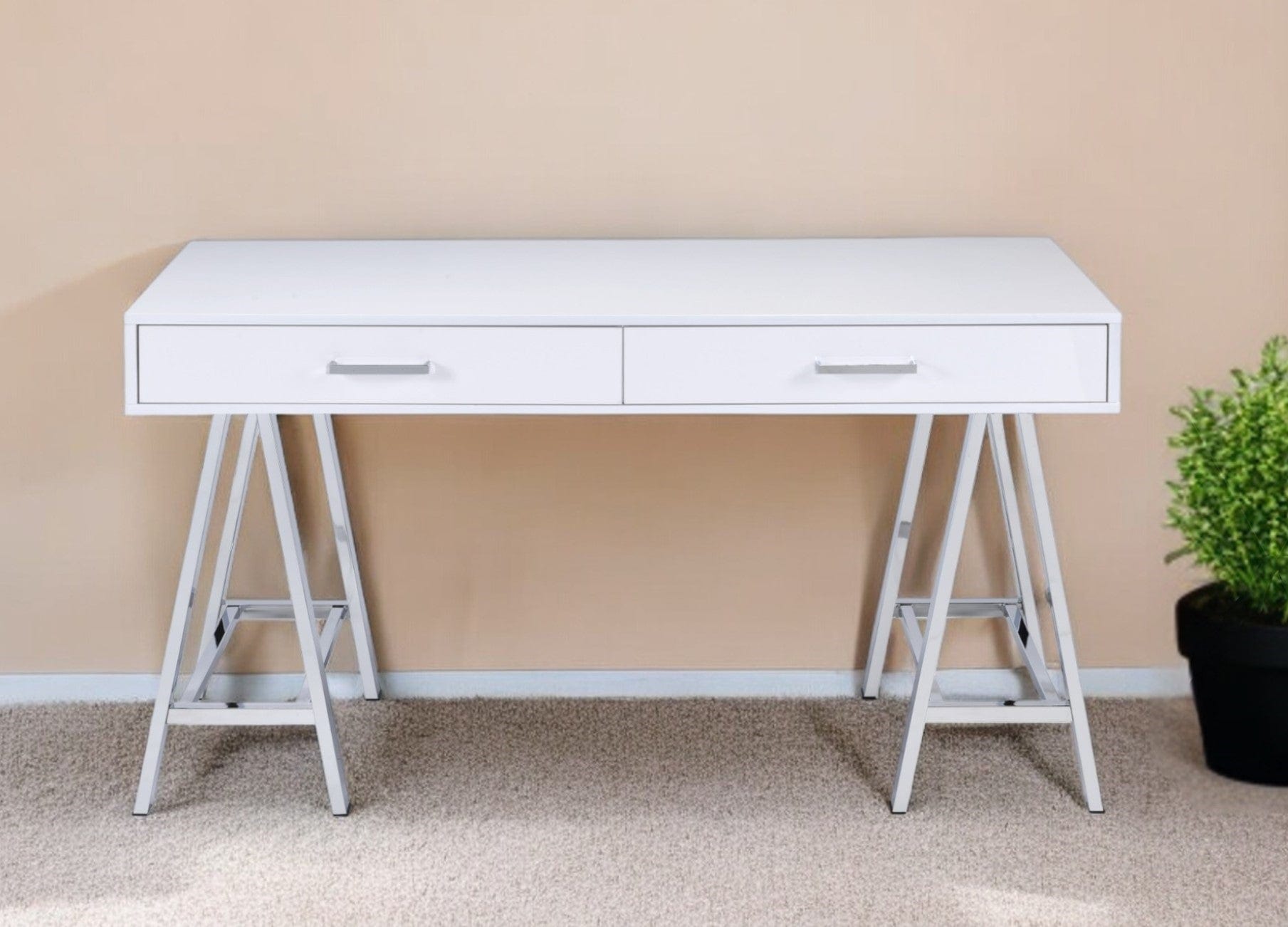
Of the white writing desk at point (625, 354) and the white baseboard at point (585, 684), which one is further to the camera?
the white baseboard at point (585, 684)

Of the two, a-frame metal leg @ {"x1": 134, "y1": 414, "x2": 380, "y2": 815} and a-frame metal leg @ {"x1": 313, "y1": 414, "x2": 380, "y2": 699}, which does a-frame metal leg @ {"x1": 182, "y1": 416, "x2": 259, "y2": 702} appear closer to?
a-frame metal leg @ {"x1": 134, "y1": 414, "x2": 380, "y2": 815}

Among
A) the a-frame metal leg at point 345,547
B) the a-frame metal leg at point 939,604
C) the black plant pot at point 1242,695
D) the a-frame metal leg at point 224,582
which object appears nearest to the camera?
the black plant pot at point 1242,695

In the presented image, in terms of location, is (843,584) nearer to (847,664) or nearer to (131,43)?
(847,664)

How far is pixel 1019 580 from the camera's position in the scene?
10.1 ft

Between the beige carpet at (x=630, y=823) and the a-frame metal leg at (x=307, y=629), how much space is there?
2.7 inches

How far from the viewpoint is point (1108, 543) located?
321 centimetres

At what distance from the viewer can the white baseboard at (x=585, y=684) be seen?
3262 mm

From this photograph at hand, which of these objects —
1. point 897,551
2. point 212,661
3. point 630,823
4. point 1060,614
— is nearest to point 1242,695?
point 1060,614

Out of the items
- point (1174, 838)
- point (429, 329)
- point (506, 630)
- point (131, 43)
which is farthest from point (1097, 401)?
point (131, 43)

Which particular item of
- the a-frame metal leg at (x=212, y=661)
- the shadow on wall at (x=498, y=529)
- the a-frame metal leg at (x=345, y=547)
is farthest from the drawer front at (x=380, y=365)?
the shadow on wall at (x=498, y=529)

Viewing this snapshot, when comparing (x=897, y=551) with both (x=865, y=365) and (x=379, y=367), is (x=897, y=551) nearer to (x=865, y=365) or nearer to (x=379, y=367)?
(x=865, y=365)

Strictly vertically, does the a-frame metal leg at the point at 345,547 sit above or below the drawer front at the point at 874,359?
below

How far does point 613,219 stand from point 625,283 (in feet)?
1.23

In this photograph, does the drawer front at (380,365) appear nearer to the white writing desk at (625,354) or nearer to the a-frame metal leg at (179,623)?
the white writing desk at (625,354)
